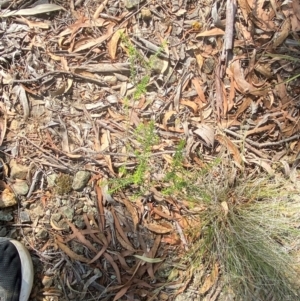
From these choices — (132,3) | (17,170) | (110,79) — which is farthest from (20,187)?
(132,3)

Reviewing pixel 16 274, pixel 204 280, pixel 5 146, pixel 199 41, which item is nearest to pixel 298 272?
pixel 204 280

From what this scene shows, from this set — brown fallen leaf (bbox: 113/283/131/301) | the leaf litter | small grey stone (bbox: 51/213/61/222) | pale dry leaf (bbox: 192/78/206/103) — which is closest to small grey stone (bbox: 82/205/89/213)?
the leaf litter

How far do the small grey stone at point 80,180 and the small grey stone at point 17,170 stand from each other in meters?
0.22

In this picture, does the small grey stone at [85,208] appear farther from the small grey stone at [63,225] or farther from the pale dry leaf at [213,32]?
the pale dry leaf at [213,32]

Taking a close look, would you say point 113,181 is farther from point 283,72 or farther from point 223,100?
point 283,72

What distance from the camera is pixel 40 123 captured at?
2.01 meters

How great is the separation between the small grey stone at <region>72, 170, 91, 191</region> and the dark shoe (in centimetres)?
34

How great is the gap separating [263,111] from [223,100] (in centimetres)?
17

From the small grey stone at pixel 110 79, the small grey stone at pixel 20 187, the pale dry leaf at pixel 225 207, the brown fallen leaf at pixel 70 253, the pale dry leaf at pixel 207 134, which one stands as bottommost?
the brown fallen leaf at pixel 70 253

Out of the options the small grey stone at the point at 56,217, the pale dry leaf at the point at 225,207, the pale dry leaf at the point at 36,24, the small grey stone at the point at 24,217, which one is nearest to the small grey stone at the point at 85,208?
the small grey stone at the point at 56,217

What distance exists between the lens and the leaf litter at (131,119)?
1.94 m

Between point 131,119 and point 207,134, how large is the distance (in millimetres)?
325

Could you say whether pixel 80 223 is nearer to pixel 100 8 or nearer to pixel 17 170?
pixel 17 170

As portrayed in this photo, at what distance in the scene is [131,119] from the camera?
197cm
